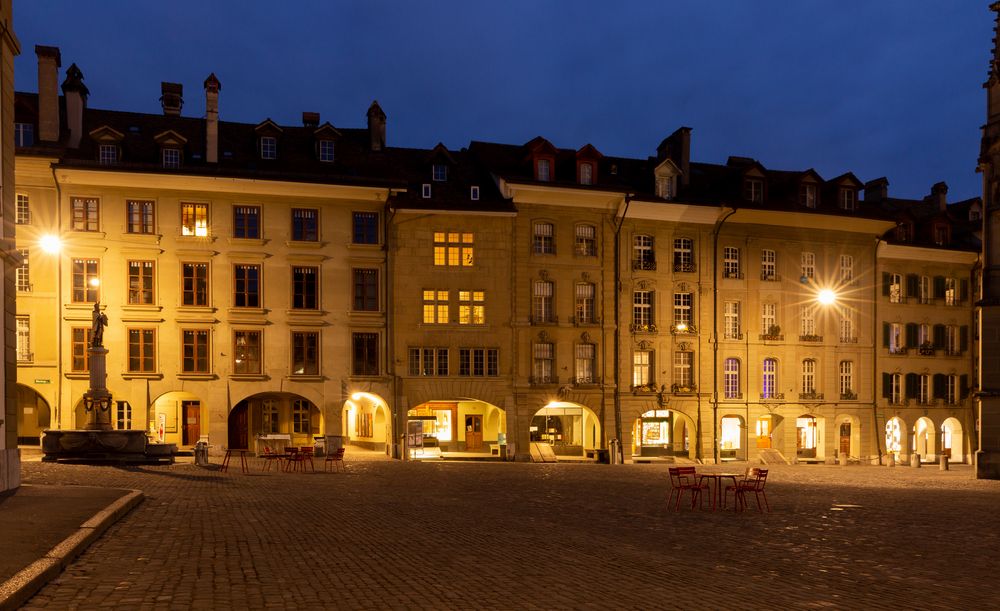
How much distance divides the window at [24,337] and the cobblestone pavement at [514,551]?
15978 millimetres

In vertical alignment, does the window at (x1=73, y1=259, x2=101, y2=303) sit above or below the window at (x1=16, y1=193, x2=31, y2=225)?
below

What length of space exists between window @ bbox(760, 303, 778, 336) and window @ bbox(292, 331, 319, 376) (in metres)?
23.2

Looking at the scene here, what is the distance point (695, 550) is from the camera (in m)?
14.1

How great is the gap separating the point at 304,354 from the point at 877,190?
3729 cm

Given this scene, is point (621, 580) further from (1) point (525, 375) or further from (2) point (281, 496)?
(1) point (525, 375)

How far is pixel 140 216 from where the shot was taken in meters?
39.8

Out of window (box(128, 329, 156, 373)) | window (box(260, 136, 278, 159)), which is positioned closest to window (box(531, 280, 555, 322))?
window (box(260, 136, 278, 159))

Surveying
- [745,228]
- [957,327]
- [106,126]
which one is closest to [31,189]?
[106,126]

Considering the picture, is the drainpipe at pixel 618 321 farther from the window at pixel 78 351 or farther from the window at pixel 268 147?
the window at pixel 78 351

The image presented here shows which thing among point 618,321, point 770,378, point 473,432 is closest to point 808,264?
point 770,378

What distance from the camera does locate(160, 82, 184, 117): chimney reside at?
45.2m

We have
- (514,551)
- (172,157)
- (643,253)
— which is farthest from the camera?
(643,253)

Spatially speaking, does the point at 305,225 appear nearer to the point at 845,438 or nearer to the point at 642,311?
the point at 642,311

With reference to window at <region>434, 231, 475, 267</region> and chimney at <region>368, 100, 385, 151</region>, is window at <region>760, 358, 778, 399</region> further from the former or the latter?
chimney at <region>368, 100, 385, 151</region>
